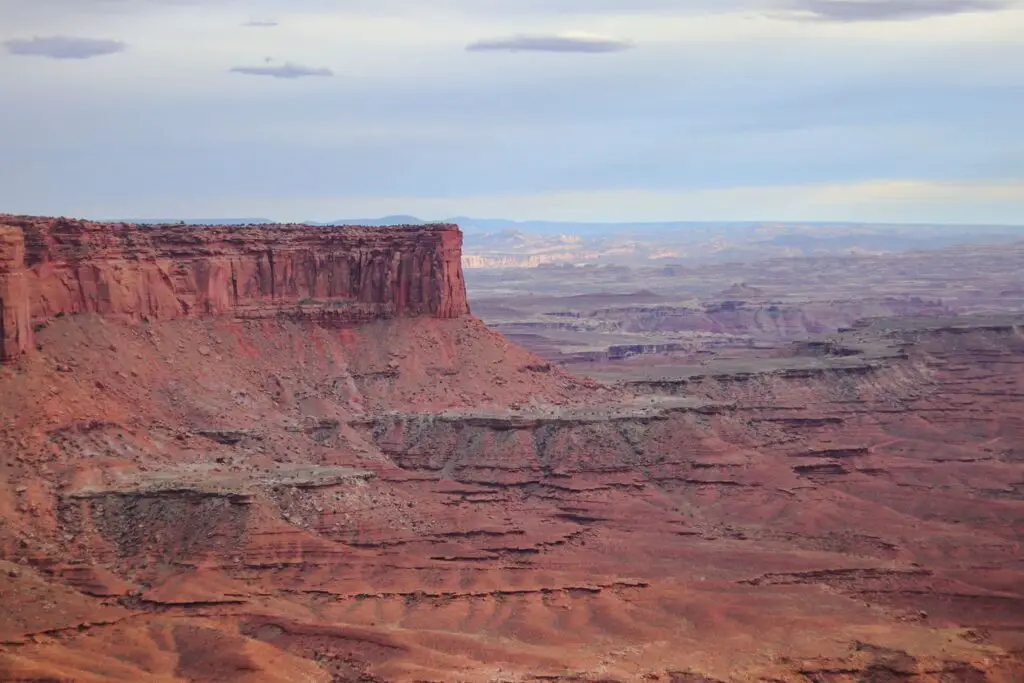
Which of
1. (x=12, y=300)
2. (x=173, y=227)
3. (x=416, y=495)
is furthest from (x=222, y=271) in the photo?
(x=416, y=495)

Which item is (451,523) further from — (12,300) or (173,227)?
(173,227)

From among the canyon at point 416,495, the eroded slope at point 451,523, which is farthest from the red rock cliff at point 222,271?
the eroded slope at point 451,523

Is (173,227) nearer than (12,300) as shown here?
No

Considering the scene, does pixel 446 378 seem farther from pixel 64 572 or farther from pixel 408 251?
pixel 64 572

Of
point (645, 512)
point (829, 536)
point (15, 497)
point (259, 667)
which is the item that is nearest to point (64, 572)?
point (15, 497)

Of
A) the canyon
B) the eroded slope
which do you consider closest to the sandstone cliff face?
the canyon

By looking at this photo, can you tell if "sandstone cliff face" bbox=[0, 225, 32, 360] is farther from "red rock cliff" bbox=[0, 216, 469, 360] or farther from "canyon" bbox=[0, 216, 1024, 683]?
"canyon" bbox=[0, 216, 1024, 683]
